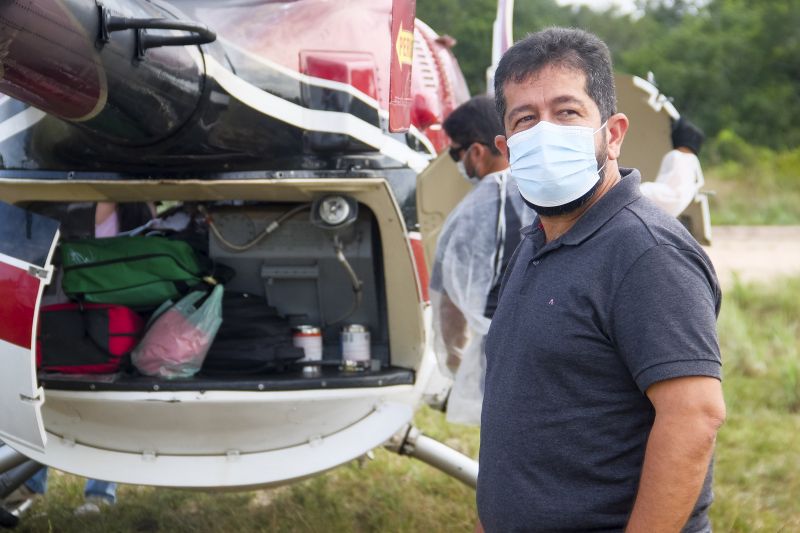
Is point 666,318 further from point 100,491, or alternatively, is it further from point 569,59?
point 100,491

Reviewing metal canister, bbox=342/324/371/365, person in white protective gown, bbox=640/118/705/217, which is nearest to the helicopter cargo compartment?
metal canister, bbox=342/324/371/365

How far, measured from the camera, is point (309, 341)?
4207 mm

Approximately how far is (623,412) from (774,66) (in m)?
34.7

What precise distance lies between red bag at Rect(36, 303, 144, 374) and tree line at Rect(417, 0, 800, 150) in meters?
23.2

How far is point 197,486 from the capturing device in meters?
3.84

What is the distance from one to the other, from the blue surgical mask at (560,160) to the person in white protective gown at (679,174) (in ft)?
8.17

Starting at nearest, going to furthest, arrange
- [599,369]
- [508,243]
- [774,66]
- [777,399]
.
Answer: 1. [599,369]
2. [508,243]
3. [777,399]
4. [774,66]

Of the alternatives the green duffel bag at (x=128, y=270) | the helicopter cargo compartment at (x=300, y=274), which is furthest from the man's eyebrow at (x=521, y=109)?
the green duffel bag at (x=128, y=270)

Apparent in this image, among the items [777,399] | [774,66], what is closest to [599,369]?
[777,399]

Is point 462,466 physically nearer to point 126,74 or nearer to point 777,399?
point 126,74

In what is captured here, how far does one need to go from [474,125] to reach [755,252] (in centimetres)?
1120

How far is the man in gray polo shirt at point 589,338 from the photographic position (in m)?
1.90

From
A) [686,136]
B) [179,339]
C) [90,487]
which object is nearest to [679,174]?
[686,136]

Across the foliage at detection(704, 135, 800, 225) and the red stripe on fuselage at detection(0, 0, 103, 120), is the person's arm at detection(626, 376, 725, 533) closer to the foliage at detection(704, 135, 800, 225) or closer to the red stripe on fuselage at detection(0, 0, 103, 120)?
the red stripe on fuselage at detection(0, 0, 103, 120)
